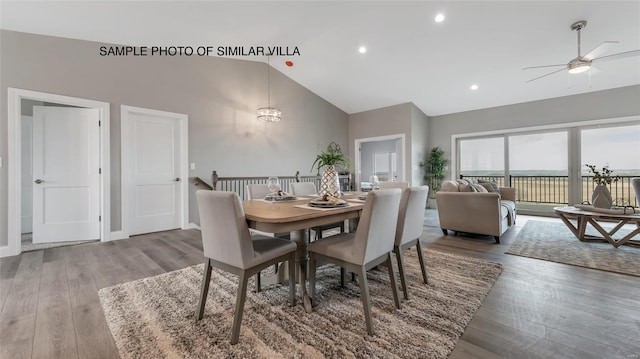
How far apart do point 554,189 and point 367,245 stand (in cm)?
654

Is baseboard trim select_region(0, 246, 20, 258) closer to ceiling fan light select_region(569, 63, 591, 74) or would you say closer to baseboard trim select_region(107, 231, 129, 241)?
baseboard trim select_region(107, 231, 129, 241)

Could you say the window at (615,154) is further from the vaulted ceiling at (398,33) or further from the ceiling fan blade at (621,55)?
the ceiling fan blade at (621,55)

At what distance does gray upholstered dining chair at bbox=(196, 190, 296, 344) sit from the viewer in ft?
4.63

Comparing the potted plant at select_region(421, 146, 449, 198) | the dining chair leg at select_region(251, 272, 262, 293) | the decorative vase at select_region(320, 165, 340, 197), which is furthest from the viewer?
the potted plant at select_region(421, 146, 449, 198)

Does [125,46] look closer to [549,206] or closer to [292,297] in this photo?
[292,297]

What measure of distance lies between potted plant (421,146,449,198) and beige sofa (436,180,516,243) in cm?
252

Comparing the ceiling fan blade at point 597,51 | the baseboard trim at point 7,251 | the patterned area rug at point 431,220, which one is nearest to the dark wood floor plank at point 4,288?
the baseboard trim at point 7,251

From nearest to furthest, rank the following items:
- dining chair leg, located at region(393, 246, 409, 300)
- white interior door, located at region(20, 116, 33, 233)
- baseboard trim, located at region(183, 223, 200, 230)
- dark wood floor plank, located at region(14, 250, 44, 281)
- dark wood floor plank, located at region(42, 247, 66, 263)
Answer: dining chair leg, located at region(393, 246, 409, 300), dark wood floor plank, located at region(14, 250, 44, 281), dark wood floor plank, located at region(42, 247, 66, 263), white interior door, located at region(20, 116, 33, 233), baseboard trim, located at region(183, 223, 200, 230)

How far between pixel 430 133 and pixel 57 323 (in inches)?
297

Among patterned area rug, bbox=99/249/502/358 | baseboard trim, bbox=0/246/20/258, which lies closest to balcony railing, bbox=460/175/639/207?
patterned area rug, bbox=99/249/502/358

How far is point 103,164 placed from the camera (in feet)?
11.7

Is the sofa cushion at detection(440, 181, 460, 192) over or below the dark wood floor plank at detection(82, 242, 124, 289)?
over

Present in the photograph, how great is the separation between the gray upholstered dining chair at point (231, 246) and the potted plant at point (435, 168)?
591cm

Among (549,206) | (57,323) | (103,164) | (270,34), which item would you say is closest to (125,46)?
(103,164)
